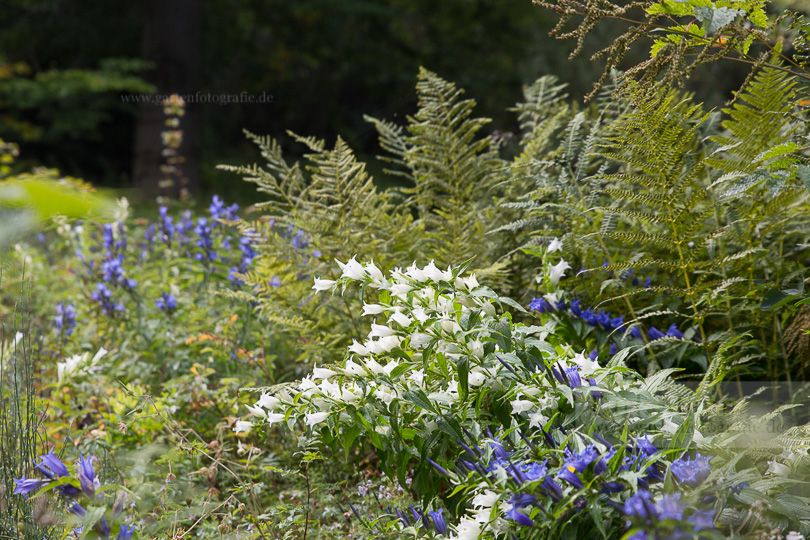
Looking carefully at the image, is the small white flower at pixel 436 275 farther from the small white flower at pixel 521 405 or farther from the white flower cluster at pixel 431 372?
the small white flower at pixel 521 405

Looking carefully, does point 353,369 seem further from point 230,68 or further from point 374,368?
point 230,68

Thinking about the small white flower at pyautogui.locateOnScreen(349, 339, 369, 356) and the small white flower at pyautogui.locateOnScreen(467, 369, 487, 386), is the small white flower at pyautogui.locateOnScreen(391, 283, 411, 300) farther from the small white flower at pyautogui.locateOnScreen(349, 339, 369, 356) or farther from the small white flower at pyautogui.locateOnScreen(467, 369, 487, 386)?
the small white flower at pyautogui.locateOnScreen(467, 369, 487, 386)

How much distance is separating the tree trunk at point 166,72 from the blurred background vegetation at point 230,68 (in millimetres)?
22

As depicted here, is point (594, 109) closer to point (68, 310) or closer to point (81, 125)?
point (68, 310)

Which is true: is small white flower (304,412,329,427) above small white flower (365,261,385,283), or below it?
below

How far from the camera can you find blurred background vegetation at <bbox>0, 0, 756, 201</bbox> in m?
12.8

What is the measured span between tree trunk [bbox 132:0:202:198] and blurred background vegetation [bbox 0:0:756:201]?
22 mm

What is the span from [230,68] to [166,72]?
3.21m

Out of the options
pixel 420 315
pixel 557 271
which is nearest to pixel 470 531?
pixel 420 315

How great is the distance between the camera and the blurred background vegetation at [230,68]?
12828 mm

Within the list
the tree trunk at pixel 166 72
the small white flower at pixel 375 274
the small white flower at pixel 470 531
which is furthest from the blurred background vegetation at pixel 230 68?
the small white flower at pixel 470 531

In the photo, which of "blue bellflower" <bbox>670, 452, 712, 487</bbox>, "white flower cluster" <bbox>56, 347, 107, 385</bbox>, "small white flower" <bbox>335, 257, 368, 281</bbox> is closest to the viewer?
"blue bellflower" <bbox>670, 452, 712, 487</bbox>

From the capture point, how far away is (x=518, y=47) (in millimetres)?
16297

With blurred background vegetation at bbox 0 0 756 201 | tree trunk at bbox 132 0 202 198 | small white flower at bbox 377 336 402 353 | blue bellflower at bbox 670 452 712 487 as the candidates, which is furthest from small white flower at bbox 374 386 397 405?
tree trunk at bbox 132 0 202 198
